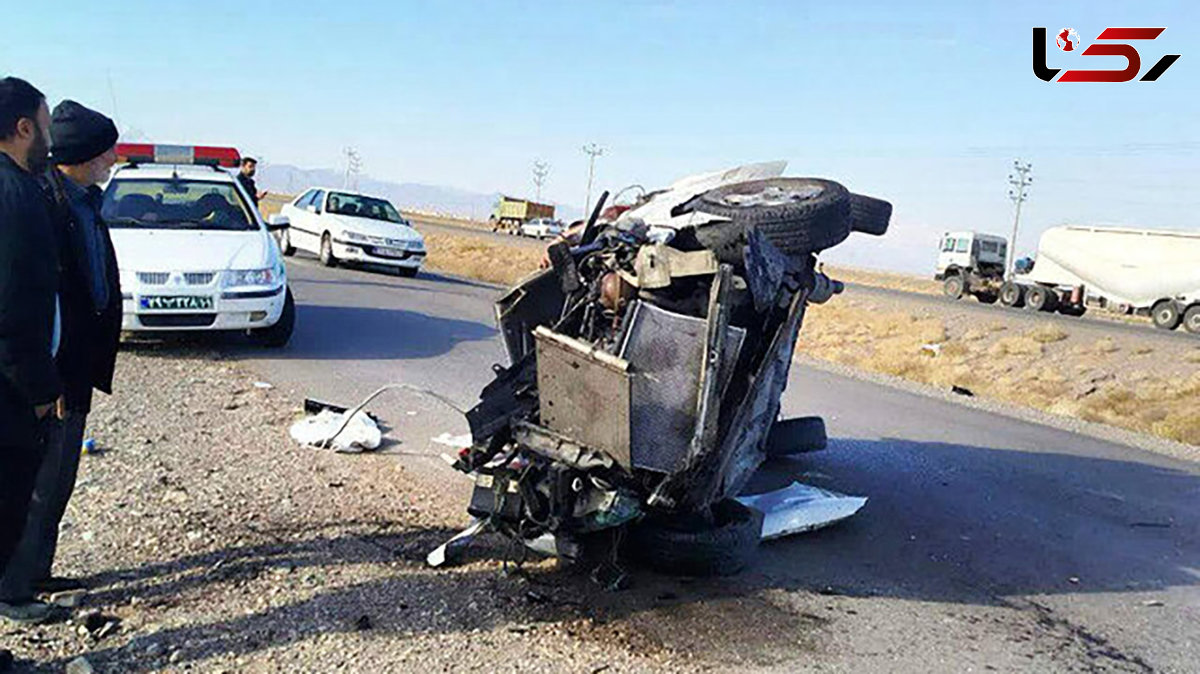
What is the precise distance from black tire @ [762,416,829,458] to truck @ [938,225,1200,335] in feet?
94.2

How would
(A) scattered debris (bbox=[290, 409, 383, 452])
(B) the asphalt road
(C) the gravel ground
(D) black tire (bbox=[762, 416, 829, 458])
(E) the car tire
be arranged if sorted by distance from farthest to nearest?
1. (E) the car tire
2. (D) black tire (bbox=[762, 416, 829, 458])
3. (A) scattered debris (bbox=[290, 409, 383, 452])
4. (B) the asphalt road
5. (C) the gravel ground

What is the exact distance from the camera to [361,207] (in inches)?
755

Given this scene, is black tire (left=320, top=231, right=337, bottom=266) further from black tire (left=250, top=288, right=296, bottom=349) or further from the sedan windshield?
black tire (left=250, top=288, right=296, bottom=349)

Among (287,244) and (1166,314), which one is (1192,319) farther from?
(287,244)

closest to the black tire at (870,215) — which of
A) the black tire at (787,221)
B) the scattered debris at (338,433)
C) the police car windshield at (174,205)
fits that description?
the black tire at (787,221)

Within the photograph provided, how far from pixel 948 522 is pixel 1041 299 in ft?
103

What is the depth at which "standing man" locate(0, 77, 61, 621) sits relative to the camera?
308 centimetres

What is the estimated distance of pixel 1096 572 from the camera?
5484 mm

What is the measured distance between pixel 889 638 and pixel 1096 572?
212 cm

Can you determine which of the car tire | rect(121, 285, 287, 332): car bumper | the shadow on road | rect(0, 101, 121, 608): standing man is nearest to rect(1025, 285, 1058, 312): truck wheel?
the car tire

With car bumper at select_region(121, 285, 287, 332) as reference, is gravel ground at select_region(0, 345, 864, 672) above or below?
below

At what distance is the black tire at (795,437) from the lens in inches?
269

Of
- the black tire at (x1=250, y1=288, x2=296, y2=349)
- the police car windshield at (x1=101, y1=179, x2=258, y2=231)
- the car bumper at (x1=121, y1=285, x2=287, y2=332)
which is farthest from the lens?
the black tire at (x1=250, y1=288, x2=296, y2=349)

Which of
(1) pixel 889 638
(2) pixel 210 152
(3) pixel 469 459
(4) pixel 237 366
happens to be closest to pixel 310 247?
(2) pixel 210 152
